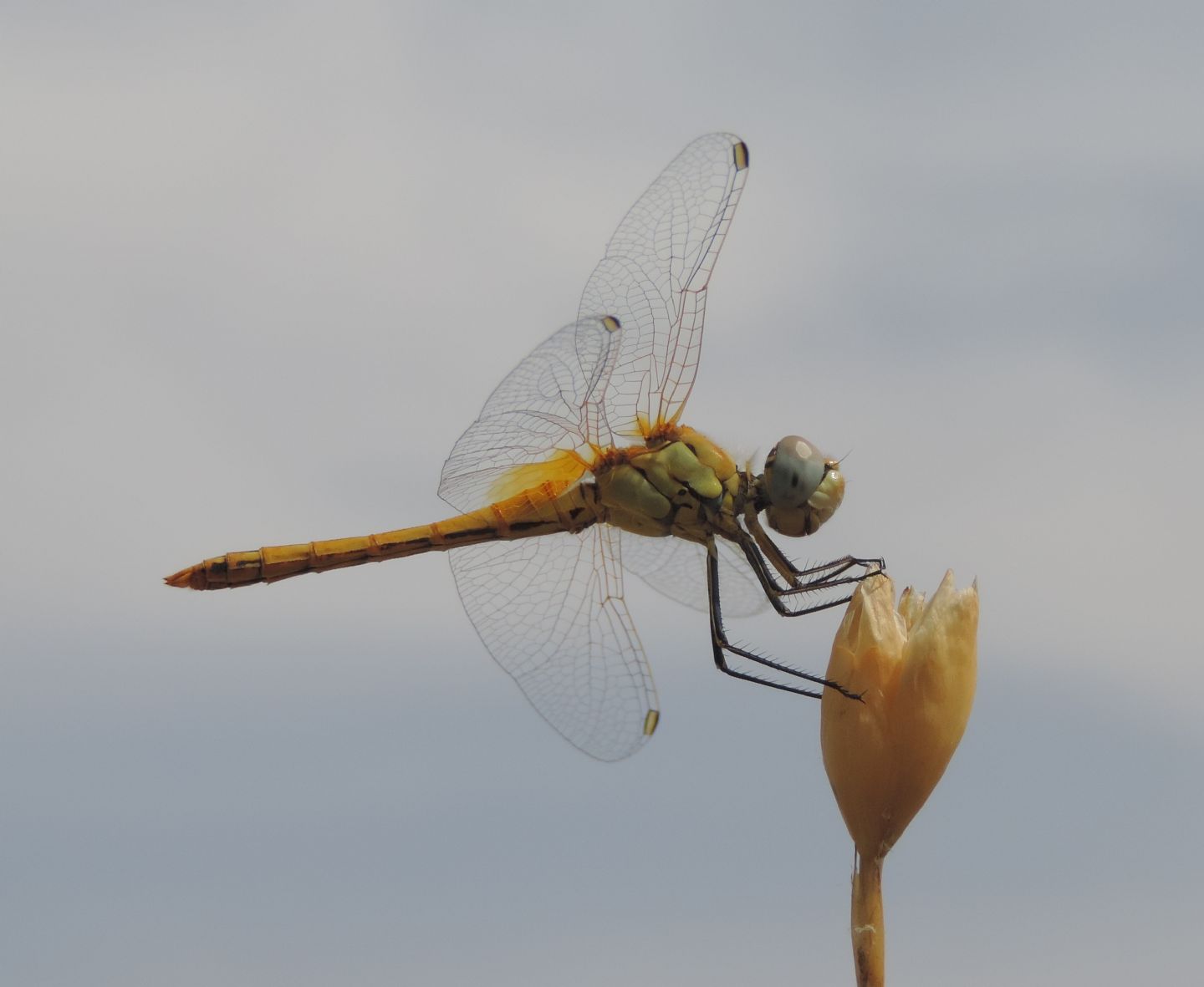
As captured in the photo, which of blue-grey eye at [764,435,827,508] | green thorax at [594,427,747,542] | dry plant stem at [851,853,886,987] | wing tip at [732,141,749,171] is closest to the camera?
dry plant stem at [851,853,886,987]

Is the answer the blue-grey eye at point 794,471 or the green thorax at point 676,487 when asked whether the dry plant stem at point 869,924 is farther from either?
the green thorax at point 676,487

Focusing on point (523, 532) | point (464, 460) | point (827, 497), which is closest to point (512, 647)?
point (523, 532)

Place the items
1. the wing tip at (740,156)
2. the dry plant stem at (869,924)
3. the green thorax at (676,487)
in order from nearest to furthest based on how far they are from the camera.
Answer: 1. the dry plant stem at (869,924)
2. the green thorax at (676,487)
3. the wing tip at (740,156)

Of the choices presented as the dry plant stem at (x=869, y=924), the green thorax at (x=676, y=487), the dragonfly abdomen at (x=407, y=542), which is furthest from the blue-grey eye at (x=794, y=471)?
the dry plant stem at (x=869, y=924)

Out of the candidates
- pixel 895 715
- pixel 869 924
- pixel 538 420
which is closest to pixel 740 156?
pixel 538 420

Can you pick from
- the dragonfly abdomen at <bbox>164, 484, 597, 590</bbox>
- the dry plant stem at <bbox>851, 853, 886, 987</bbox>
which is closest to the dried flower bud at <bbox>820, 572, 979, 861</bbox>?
the dry plant stem at <bbox>851, 853, 886, 987</bbox>

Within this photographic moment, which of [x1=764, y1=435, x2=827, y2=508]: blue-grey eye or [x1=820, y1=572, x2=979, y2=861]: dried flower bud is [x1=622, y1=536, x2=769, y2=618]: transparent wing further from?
[x1=820, y1=572, x2=979, y2=861]: dried flower bud
